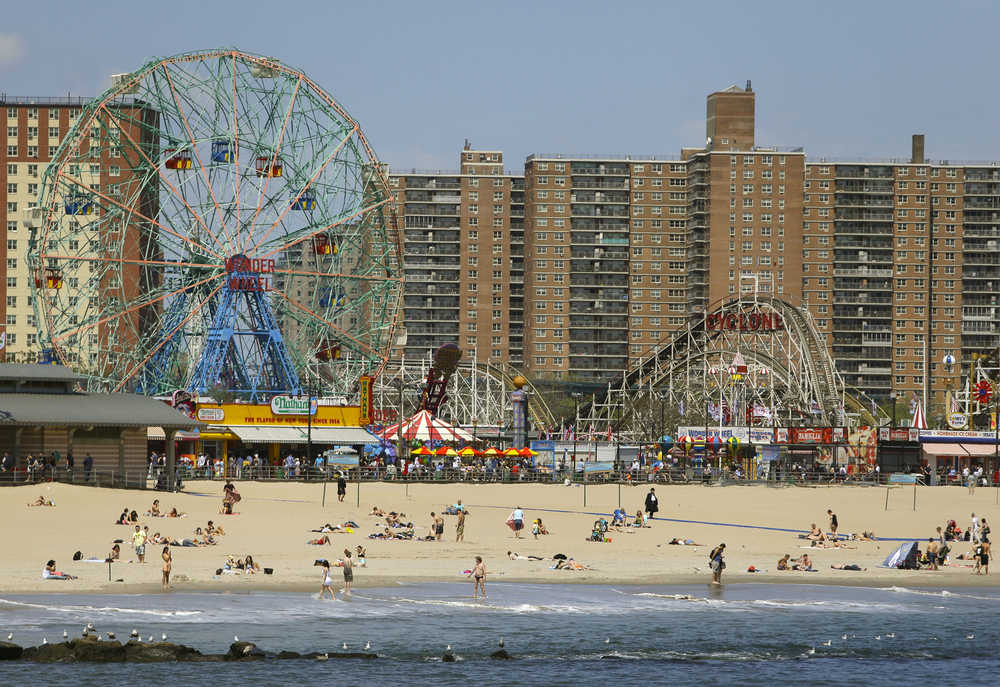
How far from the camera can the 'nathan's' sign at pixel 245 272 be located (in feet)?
A: 276

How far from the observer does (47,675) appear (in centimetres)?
3256

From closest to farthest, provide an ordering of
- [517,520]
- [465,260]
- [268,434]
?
[517,520] → [268,434] → [465,260]

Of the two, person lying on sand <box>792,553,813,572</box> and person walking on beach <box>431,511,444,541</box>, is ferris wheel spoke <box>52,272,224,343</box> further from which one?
person lying on sand <box>792,553,813,572</box>

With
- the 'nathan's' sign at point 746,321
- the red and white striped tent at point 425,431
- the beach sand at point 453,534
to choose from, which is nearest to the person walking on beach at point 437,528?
the beach sand at point 453,534

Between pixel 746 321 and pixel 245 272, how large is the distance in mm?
38842

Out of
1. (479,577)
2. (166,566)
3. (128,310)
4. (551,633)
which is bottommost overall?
(551,633)

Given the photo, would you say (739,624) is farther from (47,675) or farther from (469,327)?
(469,327)

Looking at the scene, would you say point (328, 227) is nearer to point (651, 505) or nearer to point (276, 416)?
point (276, 416)

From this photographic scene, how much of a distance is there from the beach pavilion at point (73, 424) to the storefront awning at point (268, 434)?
14.5m

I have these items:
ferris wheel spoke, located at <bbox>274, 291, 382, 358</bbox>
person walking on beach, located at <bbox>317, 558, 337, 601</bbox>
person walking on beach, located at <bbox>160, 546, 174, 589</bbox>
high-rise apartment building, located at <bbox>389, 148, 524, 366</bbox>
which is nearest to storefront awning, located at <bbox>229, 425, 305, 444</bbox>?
ferris wheel spoke, located at <bbox>274, 291, 382, 358</bbox>

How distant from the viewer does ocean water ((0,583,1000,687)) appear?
113 ft

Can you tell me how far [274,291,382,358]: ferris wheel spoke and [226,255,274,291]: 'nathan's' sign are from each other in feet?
4.13

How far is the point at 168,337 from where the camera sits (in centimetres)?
8469

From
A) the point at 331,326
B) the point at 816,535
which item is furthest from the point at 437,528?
the point at 331,326
